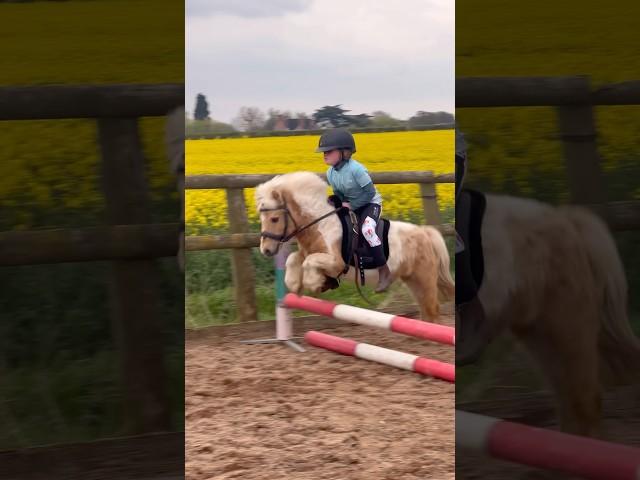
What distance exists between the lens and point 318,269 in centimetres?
537

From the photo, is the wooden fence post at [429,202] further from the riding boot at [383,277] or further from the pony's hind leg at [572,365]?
the pony's hind leg at [572,365]

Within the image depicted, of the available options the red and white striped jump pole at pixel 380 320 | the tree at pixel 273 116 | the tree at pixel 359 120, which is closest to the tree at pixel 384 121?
the tree at pixel 359 120

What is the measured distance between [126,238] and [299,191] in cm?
426

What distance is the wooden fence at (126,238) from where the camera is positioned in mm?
1259

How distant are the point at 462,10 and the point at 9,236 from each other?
74 cm

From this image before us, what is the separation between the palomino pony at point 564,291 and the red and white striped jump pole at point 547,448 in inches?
2.8

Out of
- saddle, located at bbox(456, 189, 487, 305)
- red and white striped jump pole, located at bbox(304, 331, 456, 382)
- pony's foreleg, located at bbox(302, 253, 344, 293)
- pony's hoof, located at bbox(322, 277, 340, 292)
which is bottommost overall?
red and white striped jump pole, located at bbox(304, 331, 456, 382)

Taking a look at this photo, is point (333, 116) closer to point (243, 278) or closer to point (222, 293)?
point (222, 293)

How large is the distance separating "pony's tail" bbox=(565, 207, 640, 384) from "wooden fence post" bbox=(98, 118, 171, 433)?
0.64 meters

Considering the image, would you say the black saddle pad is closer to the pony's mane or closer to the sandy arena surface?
the pony's mane

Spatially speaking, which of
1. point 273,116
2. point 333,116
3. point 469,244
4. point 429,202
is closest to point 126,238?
point 469,244

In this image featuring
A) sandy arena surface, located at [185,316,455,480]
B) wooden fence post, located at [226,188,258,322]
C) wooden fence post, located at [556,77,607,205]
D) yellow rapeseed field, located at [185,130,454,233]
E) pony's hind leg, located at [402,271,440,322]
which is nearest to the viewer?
wooden fence post, located at [556,77,607,205]

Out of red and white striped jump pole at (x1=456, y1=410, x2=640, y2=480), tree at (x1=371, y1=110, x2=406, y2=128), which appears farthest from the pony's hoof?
tree at (x1=371, y1=110, x2=406, y2=128)

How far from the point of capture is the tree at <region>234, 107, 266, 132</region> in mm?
10992
